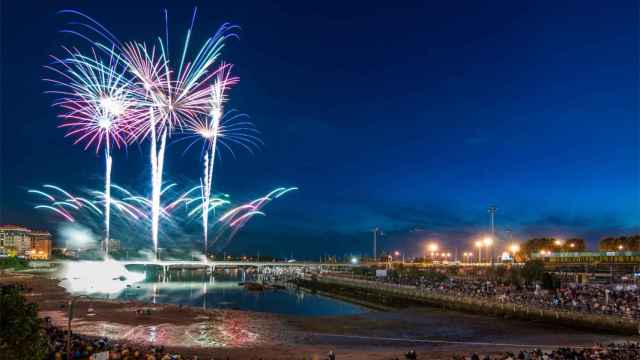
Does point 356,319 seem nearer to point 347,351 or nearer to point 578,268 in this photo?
point 347,351

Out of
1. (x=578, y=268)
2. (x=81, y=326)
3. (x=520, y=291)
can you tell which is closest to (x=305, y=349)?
(x=81, y=326)

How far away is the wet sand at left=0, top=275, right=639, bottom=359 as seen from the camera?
31031 millimetres

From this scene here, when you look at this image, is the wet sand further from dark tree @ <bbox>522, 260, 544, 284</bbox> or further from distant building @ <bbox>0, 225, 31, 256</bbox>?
distant building @ <bbox>0, 225, 31, 256</bbox>

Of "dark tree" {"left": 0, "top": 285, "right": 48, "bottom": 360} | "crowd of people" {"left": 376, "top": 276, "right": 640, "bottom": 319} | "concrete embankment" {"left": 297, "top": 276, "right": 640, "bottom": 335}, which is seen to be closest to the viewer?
"dark tree" {"left": 0, "top": 285, "right": 48, "bottom": 360}

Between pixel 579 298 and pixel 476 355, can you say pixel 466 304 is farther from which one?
pixel 476 355

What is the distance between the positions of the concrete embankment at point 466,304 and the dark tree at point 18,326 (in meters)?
36.2

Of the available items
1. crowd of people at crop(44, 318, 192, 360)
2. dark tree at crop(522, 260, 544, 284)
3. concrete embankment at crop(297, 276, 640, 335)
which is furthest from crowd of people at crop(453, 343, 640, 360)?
dark tree at crop(522, 260, 544, 284)

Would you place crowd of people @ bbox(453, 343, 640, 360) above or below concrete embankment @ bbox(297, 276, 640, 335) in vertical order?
above

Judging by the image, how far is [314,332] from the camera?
40000mm

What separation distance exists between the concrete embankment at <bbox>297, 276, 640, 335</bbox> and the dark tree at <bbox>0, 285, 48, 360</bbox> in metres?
36.2

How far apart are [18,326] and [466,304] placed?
47.4m

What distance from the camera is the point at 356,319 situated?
4778 centimetres

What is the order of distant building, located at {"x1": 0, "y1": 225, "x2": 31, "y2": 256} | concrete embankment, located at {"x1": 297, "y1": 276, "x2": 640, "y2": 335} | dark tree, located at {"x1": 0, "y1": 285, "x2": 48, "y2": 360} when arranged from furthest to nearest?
distant building, located at {"x1": 0, "y1": 225, "x2": 31, "y2": 256} → concrete embankment, located at {"x1": 297, "y1": 276, "x2": 640, "y2": 335} → dark tree, located at {"x1": 0, "y1": 285, "x2": 48, "y2": 360}

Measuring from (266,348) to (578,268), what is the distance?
7639 centimetres
